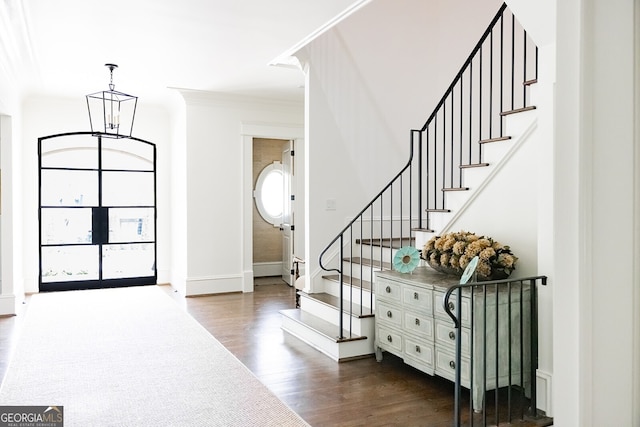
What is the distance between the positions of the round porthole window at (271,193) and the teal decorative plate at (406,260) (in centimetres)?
531

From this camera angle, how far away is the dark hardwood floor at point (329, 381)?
3143mm

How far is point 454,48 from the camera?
6.34 metres

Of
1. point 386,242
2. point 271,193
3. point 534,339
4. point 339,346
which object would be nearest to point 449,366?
point 534,339

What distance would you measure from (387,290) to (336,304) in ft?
3.38

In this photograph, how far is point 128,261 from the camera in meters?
8.14

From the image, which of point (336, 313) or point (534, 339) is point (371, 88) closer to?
point (336, 313)

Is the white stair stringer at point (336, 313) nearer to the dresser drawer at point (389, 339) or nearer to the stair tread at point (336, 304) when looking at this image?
the stair tread at point (336, 304)

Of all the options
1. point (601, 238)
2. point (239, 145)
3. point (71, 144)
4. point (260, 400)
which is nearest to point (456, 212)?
point (601, 238)

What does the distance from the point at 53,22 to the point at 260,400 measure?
12.0ft

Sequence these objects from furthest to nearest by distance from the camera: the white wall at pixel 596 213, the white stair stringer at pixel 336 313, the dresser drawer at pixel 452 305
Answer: the white stair stringer at pixel 336 313, the dresser drawer at pixel 452 305, the white wall at pixel 596 213

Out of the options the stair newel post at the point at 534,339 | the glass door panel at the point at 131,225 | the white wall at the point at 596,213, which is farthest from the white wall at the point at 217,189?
the white wall at the point at 596,213

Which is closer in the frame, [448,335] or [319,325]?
[448,335]

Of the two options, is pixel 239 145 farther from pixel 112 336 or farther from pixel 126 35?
pixel 112 336

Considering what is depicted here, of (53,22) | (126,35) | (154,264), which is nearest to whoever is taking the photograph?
(53,22)
